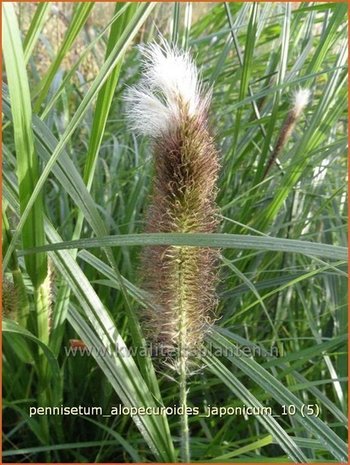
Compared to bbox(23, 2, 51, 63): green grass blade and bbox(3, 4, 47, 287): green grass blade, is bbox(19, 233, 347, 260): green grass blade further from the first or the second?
bbox(23, 2, 51, 63): green grass blade

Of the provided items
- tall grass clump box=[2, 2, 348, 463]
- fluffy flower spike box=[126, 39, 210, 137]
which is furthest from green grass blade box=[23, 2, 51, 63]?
fluffy flower spike box=[126, 39, 210, 137]

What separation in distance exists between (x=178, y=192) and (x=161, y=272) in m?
0.08

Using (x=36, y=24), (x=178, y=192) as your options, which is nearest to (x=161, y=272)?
(x=178, y=192)

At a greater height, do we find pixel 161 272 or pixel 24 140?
pixel 24 140

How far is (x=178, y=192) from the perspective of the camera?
0.47 m

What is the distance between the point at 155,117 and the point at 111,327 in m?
0.19

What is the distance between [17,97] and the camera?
1.50 ft

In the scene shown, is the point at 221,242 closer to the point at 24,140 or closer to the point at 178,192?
the point at 178,192

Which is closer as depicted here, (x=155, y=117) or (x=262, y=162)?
(x=155, y=117)

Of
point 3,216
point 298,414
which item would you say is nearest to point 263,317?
point 298,414

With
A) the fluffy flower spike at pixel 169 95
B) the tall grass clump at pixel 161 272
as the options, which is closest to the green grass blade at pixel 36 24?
the tall grass clump at pixel 161 272

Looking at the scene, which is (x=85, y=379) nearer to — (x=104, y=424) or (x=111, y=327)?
(x=104, y=424)

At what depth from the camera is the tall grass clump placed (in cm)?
46

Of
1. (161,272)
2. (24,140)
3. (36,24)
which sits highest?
(36,24)
